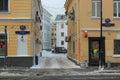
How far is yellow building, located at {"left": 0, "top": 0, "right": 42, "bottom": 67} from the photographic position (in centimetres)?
3522

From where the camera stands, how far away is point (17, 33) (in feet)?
116

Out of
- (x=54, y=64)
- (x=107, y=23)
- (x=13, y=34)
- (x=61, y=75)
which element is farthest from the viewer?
(x=54, y=64)

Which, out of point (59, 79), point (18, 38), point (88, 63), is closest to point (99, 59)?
point (88, 63)

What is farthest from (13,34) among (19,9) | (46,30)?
(46,30)

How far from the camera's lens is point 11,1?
116 feet

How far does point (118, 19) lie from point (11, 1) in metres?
9.82

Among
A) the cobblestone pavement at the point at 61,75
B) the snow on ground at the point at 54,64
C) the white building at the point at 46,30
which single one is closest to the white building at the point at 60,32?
the white building at the point at 46,30

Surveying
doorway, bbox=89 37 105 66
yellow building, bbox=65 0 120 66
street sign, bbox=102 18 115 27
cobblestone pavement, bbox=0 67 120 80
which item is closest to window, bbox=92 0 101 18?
yellow building, bbox=65 0 120 66

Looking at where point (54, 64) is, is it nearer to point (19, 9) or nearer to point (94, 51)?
point (94, 51)

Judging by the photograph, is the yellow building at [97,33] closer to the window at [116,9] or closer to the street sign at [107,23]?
the street sign at [107,23]

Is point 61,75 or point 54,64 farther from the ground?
point 61,75

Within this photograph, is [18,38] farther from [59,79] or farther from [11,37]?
[59,79]

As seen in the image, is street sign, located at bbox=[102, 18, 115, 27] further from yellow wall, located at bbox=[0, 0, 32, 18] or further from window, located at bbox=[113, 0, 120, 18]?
yellow wall, located at bbox=[0, 0, 32, 18]

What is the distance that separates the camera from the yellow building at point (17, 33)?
3522 centimetres
